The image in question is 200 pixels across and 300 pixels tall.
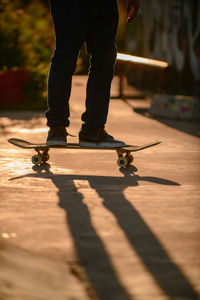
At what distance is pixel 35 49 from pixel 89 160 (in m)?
6.87

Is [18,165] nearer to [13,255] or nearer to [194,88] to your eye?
[13,255]

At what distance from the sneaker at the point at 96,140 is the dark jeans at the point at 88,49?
6 centimetres

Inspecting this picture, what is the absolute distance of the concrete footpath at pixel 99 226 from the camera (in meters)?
2.98

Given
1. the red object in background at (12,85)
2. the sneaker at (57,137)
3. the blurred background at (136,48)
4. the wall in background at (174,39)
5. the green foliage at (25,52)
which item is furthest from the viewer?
the wall in background at (174,39)

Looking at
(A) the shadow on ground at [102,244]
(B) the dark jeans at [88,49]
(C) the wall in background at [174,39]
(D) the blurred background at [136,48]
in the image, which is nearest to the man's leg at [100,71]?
(B) the dark jeans at [88,49]

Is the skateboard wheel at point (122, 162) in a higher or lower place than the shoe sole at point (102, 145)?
lower

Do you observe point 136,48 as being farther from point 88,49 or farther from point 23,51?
point 88,49

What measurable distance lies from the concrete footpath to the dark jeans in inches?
16.2

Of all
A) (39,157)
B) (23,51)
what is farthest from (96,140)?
(23,51)

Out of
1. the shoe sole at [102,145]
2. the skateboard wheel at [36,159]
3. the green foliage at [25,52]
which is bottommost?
the skateboard wheel at [36,159]

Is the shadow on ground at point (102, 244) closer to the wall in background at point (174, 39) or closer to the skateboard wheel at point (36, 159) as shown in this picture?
the skateboard wheel at point (36, 159)

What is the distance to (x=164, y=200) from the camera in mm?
4527

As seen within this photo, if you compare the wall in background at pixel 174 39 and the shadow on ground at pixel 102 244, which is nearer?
the shadow on ground at pixel 102 244

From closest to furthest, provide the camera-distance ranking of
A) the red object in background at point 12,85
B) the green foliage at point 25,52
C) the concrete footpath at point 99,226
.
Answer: the concrete footpath at point 99,226
the red object in background at point 12,85
the green foliage at point 25,52
